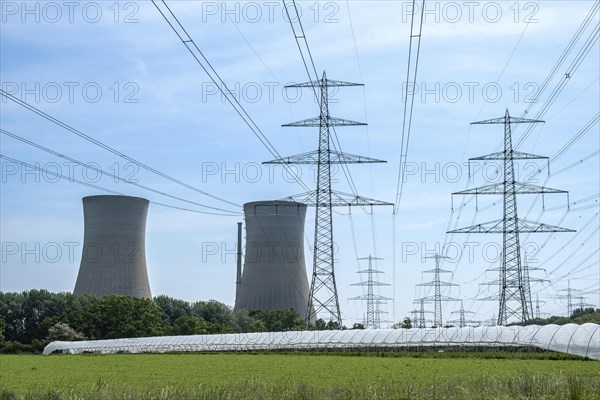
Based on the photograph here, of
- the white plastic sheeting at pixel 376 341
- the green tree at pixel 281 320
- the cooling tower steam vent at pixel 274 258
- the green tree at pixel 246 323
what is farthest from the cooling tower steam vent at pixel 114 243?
the green tree at pixel 281 320

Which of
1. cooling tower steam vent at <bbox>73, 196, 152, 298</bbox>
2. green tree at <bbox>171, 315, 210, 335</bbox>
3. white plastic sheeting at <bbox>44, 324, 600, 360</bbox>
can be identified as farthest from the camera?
green tree at <bbox>171, 315, 210, 335</bbox>

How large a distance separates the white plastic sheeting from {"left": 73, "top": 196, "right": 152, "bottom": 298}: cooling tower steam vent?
8.07 m

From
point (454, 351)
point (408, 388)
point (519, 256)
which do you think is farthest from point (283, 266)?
point (408, 388)

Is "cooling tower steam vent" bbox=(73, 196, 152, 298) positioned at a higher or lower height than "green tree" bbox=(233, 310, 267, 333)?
higher

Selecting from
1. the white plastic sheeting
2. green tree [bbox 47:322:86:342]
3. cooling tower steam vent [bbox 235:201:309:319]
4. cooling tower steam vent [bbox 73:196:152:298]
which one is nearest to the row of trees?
green tree [bbox 47:322:86:342]

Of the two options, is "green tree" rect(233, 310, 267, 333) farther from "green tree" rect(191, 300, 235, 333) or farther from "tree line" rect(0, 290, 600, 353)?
"green tree" rect(191, 300, 235, 333)

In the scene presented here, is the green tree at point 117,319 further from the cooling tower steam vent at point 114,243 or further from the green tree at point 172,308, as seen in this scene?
the green tree at point 172,308

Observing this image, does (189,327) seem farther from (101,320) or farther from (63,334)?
(63,334)

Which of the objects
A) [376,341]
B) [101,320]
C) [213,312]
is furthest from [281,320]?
[376,341]

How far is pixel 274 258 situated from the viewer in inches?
3083

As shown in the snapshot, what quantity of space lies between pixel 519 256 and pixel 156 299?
6336 centimetres

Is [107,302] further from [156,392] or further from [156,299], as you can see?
[156,392]

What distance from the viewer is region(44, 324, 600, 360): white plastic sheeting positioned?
4275 cm

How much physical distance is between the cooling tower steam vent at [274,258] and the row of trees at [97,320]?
150 cm
